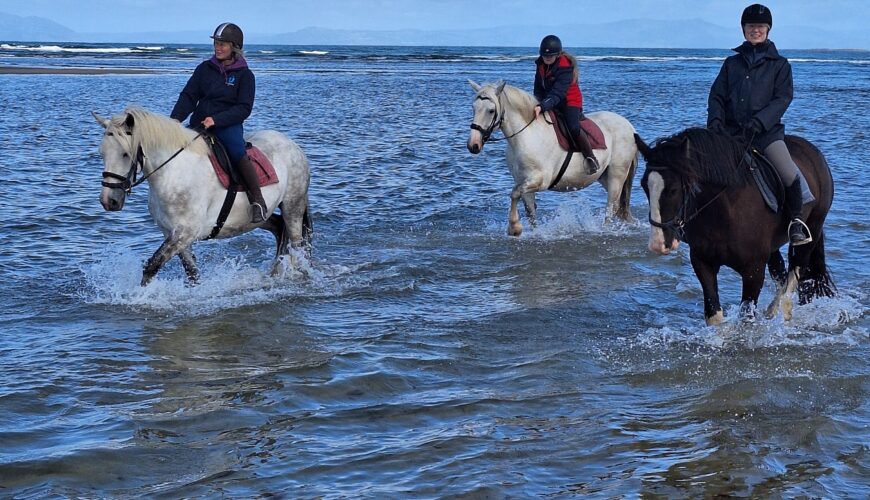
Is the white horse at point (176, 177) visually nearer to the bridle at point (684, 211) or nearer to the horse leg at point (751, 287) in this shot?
the bridle at point (684, 211)

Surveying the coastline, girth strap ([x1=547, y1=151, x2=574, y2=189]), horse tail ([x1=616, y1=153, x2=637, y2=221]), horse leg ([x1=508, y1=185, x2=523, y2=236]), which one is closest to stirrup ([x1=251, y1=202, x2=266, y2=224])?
horse leg ([x1=508, y1=185, x2=523, y2=236])

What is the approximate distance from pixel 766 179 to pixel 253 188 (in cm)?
480

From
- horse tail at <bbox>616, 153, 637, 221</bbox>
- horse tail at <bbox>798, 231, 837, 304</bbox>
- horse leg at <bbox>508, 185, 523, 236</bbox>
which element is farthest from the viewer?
horse tail at <bbox>616, 153, 637, 221</bbox>

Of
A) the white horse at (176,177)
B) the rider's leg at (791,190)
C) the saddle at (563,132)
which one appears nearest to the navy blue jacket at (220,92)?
the white horse at (176,177)

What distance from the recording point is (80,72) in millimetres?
51750

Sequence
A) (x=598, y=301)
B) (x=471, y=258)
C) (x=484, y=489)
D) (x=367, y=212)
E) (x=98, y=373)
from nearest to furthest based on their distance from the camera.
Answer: (x=484, y=489) < (x=98, y=373) < (x=598, y=301) < (x=471, y=258) < (x=367, y=212)

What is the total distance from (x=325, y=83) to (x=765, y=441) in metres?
44.7

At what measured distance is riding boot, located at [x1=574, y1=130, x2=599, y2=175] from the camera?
40.8 feet

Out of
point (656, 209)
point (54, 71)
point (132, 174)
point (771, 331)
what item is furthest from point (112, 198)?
point (54, 71)

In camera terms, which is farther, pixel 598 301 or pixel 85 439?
pixel 598 301

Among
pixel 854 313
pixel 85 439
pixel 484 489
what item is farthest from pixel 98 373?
pixel 854 313

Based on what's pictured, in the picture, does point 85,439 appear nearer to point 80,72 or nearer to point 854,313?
point 854,313

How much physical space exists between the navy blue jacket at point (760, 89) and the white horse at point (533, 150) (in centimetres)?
412

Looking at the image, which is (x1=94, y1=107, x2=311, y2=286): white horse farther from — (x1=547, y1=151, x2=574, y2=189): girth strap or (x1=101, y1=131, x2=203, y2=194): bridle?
(x1=547, y1=151, x2=574, y2=189): girth strap
